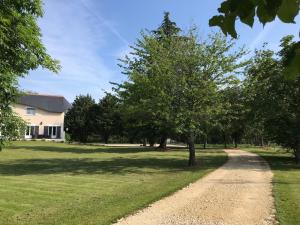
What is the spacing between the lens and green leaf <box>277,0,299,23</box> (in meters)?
2.07

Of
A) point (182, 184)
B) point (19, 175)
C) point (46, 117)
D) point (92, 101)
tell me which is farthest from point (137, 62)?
point (92, 101)

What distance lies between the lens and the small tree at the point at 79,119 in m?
76.4

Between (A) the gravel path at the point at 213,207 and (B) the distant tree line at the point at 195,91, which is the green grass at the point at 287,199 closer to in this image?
(A) the gravel path at the point at 213,207

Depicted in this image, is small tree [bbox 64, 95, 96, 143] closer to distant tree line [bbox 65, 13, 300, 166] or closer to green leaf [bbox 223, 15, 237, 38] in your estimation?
distant tree line [bbox 65, 13, 300, 166]

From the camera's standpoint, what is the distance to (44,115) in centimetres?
7175

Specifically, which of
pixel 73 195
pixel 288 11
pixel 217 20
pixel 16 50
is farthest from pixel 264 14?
pixel 73 195

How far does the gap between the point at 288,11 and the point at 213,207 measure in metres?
9.83

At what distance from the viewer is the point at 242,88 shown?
25875 mm

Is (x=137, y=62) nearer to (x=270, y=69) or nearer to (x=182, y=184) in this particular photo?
(x=270, y=69)

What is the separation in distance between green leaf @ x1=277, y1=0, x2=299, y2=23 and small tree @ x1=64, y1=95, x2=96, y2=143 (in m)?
74.7

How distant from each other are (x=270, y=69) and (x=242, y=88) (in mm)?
6228

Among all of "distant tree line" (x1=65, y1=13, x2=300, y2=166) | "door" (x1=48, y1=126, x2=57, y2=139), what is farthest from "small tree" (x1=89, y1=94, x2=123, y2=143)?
"distant tree line" (x1=65, y1=13, x2=300, y2=166)

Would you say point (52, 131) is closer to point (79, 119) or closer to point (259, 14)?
point (79, 119)

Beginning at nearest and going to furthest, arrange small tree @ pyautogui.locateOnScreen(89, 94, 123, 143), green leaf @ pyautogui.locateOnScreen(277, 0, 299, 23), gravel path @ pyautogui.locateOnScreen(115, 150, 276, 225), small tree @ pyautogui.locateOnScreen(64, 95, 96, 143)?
green leaf @ pyautogui.locateOnScreen(277, 0, 299, 23), gravel path @ pyautogui.locateOnScreen(115, 150, 276, 225), small tree @ pyautogui.locateOnScreen(89, 94, 123, 143), small tree @ pyautogui.locateOnScreen(64, 95, 96, 143)
